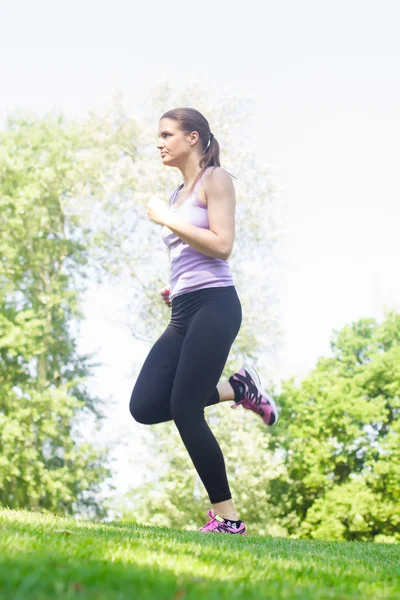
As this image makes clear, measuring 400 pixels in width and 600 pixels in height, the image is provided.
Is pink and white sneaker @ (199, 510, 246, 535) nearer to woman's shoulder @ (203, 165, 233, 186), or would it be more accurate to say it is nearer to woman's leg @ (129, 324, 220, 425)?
woman's leg @ (129, 324, 220, 425)

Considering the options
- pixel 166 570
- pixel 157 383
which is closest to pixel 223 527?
pixel 157 383

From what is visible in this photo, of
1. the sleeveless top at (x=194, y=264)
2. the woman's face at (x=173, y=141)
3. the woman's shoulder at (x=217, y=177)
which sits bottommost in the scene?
the sleeveless top at (x=194, y=264)

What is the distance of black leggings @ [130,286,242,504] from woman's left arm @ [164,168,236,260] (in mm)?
336

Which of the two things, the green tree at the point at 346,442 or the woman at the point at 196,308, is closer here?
the woman at the point at 196,308

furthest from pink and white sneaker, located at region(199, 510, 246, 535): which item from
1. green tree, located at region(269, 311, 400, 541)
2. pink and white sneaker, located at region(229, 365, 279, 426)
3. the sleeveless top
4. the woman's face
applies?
green tree, located at region(269, 311, 400, 541)

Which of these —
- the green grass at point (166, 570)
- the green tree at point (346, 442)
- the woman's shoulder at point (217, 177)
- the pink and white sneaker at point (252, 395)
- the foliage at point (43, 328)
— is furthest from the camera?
the green tree at point (346, 442)

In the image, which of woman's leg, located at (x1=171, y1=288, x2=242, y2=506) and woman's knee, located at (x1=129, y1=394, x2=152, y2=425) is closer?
woman's leg, located at (x1=171, y1=288, x2=242, y2=506)

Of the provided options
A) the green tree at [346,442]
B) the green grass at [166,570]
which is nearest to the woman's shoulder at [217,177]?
the green grass at [166,570]

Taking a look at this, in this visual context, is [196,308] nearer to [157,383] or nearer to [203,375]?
[203,375]

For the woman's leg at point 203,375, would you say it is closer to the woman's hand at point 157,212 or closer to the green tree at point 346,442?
the woman's hand at point 157,212

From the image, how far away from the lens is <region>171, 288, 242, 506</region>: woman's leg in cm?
484

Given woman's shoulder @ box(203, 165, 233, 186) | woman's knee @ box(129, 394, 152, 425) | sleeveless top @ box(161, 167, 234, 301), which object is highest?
woman's shoulder @ box(203, 165, 233, 186)

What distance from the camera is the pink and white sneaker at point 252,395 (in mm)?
5852

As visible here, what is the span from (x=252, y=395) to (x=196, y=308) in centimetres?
121
